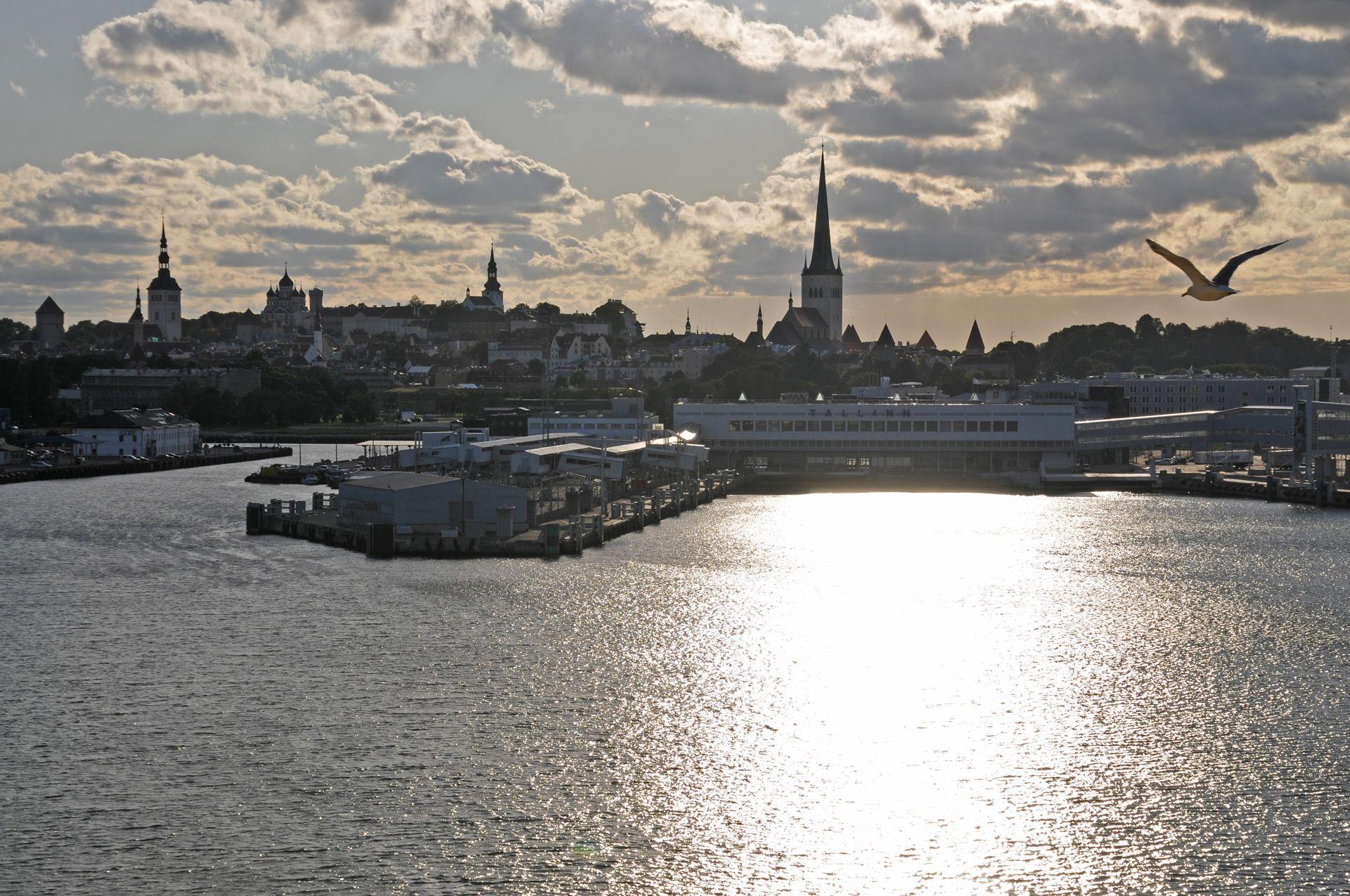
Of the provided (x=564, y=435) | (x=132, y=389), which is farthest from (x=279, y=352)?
(x=564, y=435)

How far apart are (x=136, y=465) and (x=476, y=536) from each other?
39.8m

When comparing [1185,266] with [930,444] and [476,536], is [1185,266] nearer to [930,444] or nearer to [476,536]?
[476,536]

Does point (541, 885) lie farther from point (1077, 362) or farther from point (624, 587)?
point (1077, 362)

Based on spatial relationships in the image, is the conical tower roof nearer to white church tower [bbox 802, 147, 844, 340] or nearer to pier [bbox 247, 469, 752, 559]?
white church tower [bbox 802, 147, 844, 340]

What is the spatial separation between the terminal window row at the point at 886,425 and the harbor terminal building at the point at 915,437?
29mm

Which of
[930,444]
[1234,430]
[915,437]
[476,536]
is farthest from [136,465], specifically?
[1234,430]

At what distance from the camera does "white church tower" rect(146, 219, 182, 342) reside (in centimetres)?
17012

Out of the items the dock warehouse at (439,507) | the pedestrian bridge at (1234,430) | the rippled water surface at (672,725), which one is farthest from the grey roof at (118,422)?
the pedestrian bridge at (1234,430)

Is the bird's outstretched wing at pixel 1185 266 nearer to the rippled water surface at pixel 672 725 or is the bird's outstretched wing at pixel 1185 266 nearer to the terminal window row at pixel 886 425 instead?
the rippled water surface at pixel 672 725

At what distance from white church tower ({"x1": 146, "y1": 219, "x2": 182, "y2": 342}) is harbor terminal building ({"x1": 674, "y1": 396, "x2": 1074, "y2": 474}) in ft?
391

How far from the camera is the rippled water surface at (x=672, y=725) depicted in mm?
16266

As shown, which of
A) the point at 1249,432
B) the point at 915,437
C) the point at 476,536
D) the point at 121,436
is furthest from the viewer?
the point at 121,436

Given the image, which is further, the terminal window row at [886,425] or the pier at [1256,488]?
the terminal window row at [886,425]

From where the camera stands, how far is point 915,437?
212ft
